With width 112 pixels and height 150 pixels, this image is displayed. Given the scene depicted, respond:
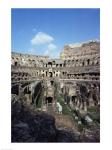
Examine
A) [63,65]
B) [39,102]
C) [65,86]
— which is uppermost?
[63,65]

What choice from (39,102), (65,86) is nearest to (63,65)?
(65,86)

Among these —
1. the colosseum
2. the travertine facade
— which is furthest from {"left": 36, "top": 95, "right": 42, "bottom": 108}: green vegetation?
the travertine facade

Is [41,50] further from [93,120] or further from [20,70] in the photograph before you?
[93,120]

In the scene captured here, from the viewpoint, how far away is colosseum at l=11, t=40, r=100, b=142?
12.6 feet

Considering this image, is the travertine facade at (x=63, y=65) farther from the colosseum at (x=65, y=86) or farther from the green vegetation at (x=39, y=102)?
the green vegetation at (x=39, y=102)

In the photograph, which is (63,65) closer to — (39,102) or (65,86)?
(65,86)

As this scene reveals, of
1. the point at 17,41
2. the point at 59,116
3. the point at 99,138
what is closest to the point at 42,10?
the point at 17,41

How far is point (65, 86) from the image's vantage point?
391 centimetres

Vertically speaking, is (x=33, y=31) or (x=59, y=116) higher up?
(x=33, y=31)

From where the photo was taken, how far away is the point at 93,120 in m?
3.85

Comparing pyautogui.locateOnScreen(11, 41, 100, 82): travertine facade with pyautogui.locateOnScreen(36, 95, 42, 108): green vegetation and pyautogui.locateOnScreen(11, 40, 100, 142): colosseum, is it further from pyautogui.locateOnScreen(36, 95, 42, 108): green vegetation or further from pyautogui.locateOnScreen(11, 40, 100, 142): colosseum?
pyautogui.locateOnScreen(36, 95, 42, 108): green vegetation

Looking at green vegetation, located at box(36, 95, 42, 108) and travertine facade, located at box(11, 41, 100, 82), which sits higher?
travertine facade, located at box(11, 41, 100, 82)

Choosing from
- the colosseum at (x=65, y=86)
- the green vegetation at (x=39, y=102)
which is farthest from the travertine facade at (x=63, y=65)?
the green vegetation at (x=39, y=102)
